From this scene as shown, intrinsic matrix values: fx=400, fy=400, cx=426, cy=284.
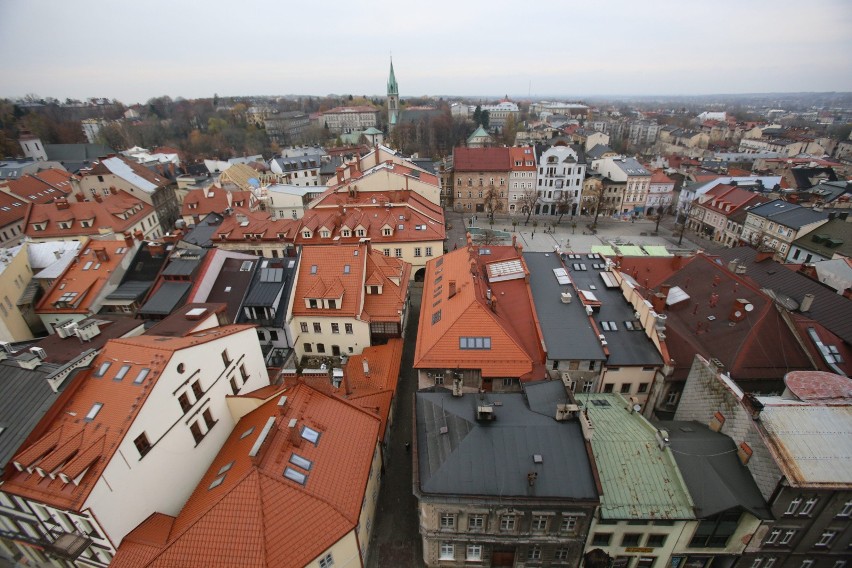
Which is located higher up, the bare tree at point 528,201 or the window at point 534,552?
the window at point 534,552

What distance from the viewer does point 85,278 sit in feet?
132

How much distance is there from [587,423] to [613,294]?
18.0m

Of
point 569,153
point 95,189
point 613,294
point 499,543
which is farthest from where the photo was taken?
point 569,153

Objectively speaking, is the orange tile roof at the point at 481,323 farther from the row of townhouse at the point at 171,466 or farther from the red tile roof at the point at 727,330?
the red tile roof at the point at 727,330

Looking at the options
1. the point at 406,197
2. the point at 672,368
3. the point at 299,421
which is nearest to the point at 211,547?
the point at 299,421

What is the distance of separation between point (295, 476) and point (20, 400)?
598 inches

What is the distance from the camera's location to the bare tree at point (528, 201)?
90.1 meters

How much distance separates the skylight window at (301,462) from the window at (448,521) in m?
7.26

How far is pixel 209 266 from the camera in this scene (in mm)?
37812

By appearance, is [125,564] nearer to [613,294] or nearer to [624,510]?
[624,510]

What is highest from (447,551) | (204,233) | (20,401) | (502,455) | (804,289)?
(20,401)

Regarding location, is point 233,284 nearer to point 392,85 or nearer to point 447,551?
point 447,551

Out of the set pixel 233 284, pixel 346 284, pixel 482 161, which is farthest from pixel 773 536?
pixel 482 161

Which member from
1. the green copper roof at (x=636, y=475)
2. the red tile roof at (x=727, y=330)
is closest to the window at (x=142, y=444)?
the green copper roof at (x=636, y=475)
